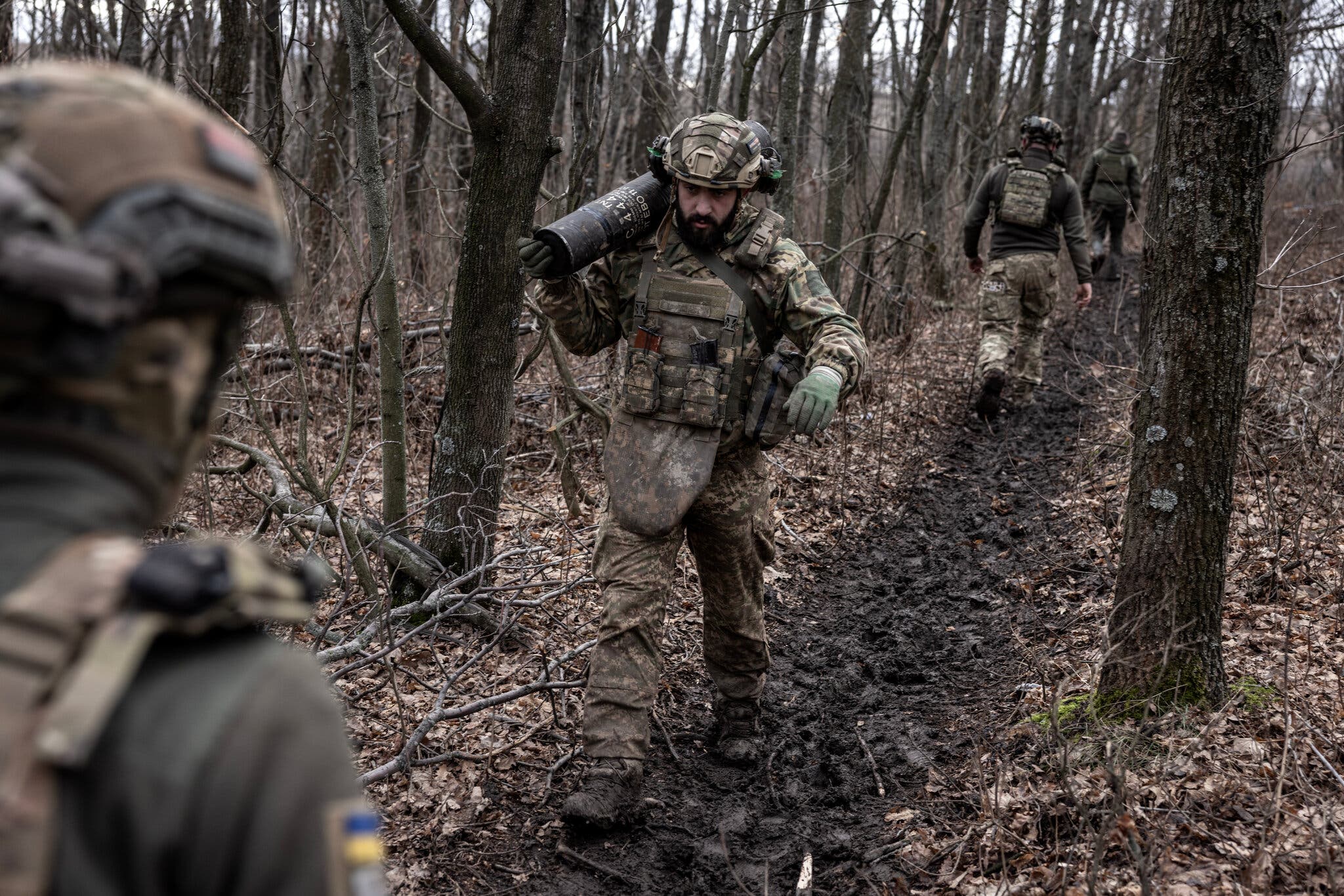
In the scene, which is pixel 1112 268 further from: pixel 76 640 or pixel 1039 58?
pixel 76 640

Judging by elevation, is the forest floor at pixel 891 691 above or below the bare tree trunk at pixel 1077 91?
below

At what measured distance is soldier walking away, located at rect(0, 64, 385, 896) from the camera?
0.95 metres

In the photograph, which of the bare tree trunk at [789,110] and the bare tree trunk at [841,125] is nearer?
the bare tree trunk at [789,110]

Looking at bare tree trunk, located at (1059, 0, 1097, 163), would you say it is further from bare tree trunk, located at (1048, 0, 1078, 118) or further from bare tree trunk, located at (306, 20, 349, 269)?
bare tree trunk, located at (306, 20, 349, 269)

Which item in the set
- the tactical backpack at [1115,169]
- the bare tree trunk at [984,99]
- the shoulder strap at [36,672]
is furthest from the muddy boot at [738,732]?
the tactical backpack at [1115,169]

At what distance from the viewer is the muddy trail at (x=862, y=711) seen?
Answer: 3381 mm

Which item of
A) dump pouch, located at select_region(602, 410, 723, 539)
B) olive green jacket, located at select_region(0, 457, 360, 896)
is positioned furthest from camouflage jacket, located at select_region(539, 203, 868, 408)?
olive green jacket, located at select_region(0, 457, 360, 896)

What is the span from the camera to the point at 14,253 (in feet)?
3.09

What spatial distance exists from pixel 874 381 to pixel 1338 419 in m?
3.40

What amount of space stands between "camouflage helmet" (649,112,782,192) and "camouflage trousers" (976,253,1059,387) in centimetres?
548

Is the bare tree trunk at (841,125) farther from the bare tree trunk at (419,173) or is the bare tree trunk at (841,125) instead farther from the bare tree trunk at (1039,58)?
the bare tree trunk at (1039,58)

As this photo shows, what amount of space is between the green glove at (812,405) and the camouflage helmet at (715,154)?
79cm

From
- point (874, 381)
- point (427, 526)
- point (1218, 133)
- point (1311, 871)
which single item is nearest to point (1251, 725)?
point (1311, 871)

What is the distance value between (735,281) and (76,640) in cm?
298
